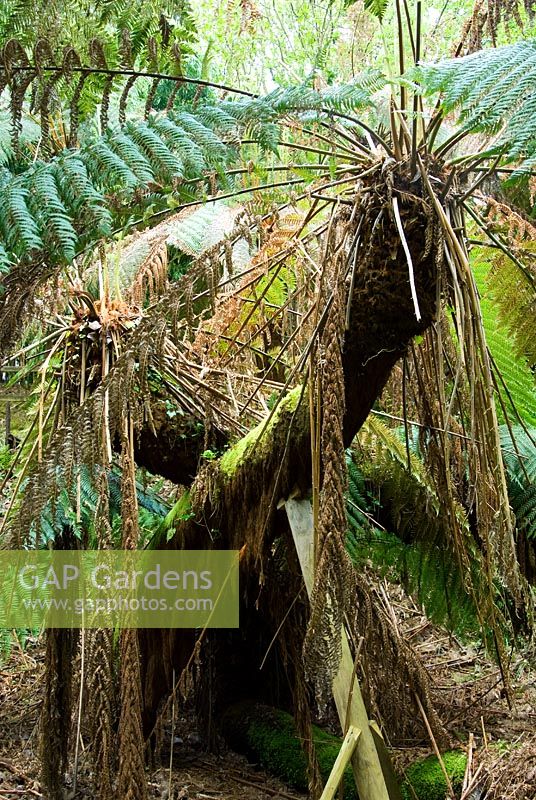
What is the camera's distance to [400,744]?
277 centimetres

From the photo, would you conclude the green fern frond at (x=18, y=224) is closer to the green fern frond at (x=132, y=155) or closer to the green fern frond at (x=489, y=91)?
the green fern frond at (x=132, y=155)

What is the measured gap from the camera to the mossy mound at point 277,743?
9.27 feet

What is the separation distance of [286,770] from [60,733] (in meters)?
0.94

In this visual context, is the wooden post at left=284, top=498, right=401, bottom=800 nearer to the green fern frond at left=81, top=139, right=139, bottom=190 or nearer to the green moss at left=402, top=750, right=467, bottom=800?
the green moss at left=402, top=750, right=467, bottom=800

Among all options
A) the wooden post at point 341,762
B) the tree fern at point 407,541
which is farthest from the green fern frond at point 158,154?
the wooden post at point 341,762

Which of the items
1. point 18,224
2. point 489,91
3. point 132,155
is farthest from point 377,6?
point 18,224

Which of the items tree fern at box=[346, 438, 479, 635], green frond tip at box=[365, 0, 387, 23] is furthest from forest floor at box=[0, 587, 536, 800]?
green frond tip at box=[365, 0, 387, 23]

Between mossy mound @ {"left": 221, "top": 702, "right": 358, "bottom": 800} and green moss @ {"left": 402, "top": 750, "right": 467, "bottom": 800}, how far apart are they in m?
0.28

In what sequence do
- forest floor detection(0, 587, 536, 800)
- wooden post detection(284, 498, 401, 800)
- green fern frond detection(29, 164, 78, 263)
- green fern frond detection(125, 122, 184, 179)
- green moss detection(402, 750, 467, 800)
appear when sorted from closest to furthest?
1. green fern frond detection(29, 164, 78, 263)
2. green fern frond detection(125, 122, 184, 179)
3. wooden post detection(284, 498, 401, 800)
4. forest floor detection(0, 587, 536, 800)
5. green moss detection(402, 750, 467, 800)

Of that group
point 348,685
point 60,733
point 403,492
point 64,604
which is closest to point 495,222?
point 403,492

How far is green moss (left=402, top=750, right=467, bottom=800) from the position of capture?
97.8 inches

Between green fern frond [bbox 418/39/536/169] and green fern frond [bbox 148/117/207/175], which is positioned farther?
green fern frond [bbox 148/117/207/175]

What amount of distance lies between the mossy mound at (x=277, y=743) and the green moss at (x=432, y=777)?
11.2 inches

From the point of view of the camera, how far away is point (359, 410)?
6.36 feet
